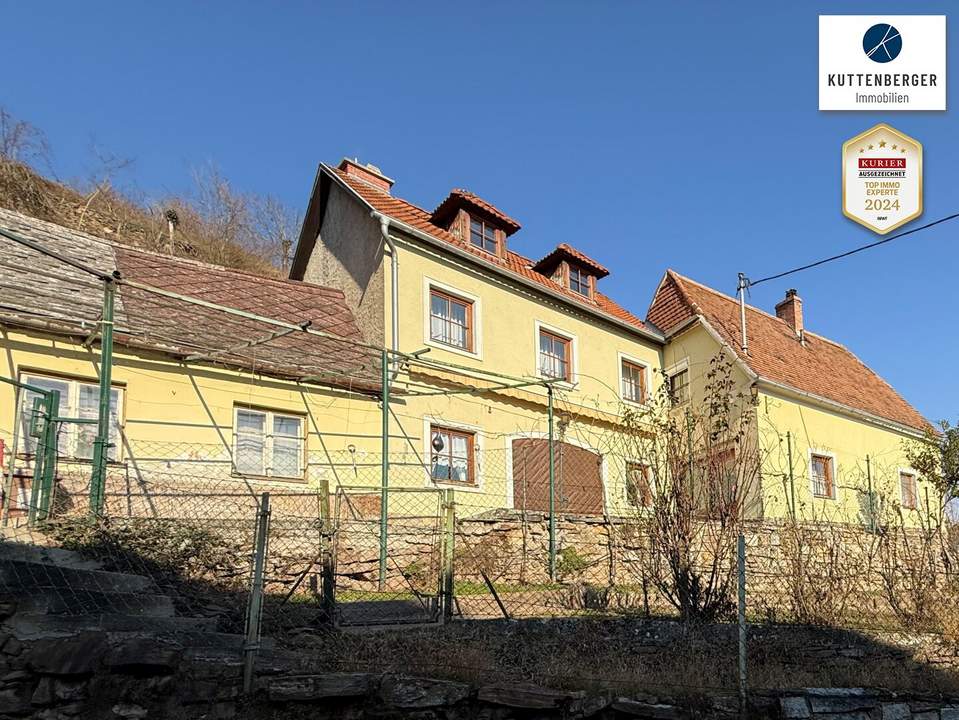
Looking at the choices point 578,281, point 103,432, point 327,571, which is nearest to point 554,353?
point 578,281

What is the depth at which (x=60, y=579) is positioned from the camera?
5.74m

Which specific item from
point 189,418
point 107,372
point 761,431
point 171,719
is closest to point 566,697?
point 171,719

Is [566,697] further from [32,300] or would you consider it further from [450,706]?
[32,300]

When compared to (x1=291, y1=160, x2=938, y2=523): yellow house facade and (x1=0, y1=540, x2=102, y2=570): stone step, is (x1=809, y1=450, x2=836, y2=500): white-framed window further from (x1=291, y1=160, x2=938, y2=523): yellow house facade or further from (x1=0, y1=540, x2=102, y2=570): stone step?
(x1=0, y1=540, x2=102, y2=570): stone step

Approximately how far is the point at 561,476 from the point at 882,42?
837 centimetres

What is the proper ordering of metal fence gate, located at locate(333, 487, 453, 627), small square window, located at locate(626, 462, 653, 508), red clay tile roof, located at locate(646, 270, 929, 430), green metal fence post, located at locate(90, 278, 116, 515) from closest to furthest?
green metal fence post, located at locate(90, 278, 116, 515)
metal fence gate, located at locate(333, 487, 453, 627)
small square window, located at locate(626, 462, 653, 508)
red clay tile roof, located at locate(646, 270, 929, 430)

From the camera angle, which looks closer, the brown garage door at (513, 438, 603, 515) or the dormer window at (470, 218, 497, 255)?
the brown garage door at (513, 438, 603, 515)

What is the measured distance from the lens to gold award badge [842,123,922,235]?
11.3 metres

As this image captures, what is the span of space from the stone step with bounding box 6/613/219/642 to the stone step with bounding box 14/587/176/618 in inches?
3.8

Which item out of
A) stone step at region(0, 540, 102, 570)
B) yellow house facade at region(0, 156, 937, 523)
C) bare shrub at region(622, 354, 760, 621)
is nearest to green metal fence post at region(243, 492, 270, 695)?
stone step at region(0, 540, 102, 570)

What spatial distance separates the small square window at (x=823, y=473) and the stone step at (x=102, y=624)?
1520 cm

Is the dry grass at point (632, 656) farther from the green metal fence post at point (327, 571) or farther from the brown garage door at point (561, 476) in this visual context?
the brown garage door at point (561, 476)

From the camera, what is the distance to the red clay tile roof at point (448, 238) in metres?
14.9

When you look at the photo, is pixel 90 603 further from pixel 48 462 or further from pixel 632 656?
pixel 632 656
